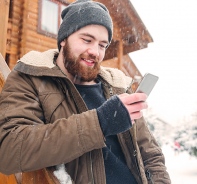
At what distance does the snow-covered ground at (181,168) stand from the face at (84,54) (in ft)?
40.0

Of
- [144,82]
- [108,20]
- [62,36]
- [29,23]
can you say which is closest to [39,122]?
[144,82]

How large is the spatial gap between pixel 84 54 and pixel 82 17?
365mm

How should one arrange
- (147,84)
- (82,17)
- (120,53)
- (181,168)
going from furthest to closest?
(181,168) < (120,53) < (82,17) < (147,84)

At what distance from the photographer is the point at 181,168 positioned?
1903 cm

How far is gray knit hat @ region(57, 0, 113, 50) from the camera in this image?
8.25ft

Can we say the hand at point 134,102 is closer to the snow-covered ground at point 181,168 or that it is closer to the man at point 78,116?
the man at point 78,116

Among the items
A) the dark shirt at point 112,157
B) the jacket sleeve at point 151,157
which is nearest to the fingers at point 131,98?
the dark shirt at point 112,157

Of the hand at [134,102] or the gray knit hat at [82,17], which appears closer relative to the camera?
the hand at [134,102]

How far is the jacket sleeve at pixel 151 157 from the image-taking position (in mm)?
2420

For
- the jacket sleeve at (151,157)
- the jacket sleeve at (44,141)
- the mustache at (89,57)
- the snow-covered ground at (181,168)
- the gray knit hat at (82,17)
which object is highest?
the gray knit hat at (82,17)

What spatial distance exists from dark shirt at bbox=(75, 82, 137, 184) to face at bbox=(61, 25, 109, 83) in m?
0.11

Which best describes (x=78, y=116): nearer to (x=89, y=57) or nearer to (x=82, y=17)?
(x=89, y=57)

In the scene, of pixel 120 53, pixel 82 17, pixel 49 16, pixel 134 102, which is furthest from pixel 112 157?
pixel 120 53

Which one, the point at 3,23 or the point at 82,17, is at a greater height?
the point at 82,17
